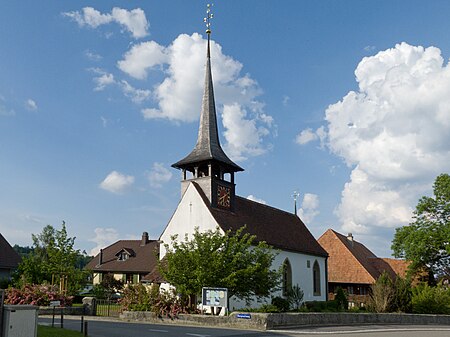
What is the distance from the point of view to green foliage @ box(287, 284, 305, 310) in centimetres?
3655

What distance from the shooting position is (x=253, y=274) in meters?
25.3

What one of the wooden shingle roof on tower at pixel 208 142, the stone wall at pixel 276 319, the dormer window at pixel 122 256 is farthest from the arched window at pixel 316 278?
the dormer window at pixel 122 256

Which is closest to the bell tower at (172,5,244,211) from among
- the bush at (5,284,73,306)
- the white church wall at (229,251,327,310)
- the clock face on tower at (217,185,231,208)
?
the clock face on tower at (217,185,231,208)

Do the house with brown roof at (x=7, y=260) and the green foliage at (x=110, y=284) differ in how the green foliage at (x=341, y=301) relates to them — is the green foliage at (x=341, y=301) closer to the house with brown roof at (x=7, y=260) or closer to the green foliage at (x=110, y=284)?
the green foliage at (x=110, y=284)

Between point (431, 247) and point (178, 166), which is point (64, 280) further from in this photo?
point (431, 247)

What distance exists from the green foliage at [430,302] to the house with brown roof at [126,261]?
27.2 meters

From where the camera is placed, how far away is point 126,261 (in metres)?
55.3

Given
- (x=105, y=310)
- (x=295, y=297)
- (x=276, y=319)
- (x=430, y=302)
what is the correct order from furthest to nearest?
(x=295, y=297), (x=430, y=302), (x=105, y=310), (x=276, y=319)

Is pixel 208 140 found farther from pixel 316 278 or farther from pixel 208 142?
pixel 316 278

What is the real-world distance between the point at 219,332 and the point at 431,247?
102 ft

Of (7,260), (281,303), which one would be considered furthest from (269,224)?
(7,260)

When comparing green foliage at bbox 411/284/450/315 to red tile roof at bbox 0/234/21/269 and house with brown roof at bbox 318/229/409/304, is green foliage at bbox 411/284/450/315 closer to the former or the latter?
house with brown roof at bbox 318/229/409/304

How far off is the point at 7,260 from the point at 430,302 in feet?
121

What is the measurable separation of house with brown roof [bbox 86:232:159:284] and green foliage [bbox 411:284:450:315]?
89.1 ft
